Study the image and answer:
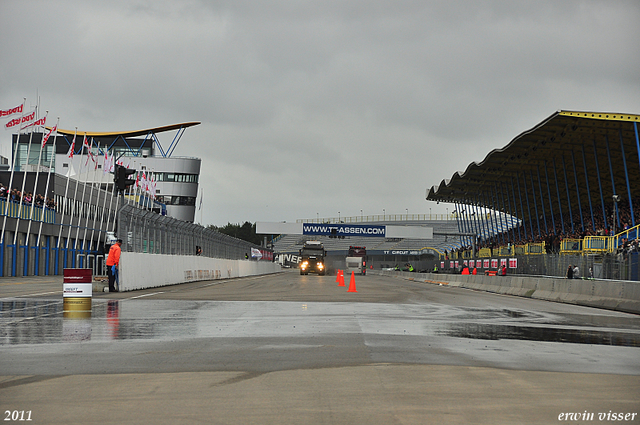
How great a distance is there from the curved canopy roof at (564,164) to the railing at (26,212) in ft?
114

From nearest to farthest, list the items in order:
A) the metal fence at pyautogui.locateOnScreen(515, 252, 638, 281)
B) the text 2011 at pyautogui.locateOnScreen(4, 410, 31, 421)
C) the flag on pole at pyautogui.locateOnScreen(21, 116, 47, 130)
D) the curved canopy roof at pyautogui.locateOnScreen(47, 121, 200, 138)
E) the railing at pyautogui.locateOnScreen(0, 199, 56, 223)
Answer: the text 2011 at pyautogui.locateOnScreen(4, 410, 31, 421) < the metal fence at pyautogui.locateOnScreen(515, 252, 638, 281) < the flag on pole at pyautogui.locateOnScreen(21, 116, 47, 130) < the railing at pyautogui.locateOnScreen(0, 199, 56, 223) < the curved canopy roof at pyautogui.locateOnScreen(47, 121, 200, 138)

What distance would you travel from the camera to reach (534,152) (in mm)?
55250

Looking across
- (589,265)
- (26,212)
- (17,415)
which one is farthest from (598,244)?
(26,212)

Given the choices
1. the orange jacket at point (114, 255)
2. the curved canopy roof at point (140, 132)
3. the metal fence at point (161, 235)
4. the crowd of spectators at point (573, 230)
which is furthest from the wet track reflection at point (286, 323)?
the curved canopy roof at point (140, 132)

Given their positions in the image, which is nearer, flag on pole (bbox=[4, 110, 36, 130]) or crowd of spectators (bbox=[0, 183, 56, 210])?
flag on pole (bbox=[4, 110, 36, 130])

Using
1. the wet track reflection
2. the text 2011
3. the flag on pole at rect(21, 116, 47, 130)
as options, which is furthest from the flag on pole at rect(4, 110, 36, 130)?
the text 2011

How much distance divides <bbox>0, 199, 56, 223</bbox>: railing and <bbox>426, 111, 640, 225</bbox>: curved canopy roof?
114 ft

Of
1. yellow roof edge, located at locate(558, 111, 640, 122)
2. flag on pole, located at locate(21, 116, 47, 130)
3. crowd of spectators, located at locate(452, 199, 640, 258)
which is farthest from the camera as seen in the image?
crowd of spectators, located at locate(452, 199, 640, 258)

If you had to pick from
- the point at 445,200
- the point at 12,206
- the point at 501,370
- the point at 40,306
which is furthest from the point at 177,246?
the point at 445,200

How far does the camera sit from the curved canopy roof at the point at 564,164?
44656 mm

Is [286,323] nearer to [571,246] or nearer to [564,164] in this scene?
[571,246]

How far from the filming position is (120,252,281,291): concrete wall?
26609 millimetres

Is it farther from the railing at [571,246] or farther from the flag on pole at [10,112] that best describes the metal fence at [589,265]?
the flag on pole at [10,112]

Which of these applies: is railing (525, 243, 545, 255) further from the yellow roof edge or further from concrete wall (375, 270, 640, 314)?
concrete wall (375, 270, 640, 314)
